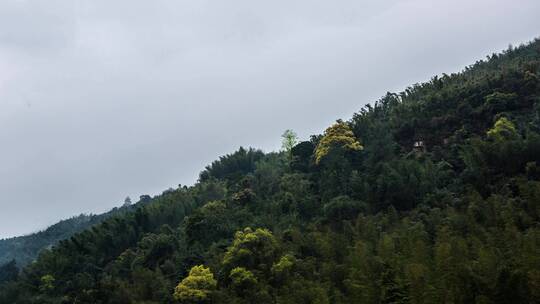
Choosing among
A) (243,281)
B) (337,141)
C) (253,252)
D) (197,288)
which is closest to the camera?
(243,281)

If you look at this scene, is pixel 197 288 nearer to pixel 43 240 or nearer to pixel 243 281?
pixel 243 281

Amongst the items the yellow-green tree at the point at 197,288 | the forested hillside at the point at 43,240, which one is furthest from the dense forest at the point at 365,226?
the forested hillside at the point at 43,240

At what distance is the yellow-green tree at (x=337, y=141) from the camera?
4712cm

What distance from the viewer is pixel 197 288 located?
105 ft

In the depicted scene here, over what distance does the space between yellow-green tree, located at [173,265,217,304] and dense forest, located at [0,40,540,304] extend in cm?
8

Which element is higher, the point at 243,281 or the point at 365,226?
the point at 365,226

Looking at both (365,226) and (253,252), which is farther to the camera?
(253,252)

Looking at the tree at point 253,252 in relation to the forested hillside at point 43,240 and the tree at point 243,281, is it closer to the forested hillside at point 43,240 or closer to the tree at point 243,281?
the tree at point 243,281

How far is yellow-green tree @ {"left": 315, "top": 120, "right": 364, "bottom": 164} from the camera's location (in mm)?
47125

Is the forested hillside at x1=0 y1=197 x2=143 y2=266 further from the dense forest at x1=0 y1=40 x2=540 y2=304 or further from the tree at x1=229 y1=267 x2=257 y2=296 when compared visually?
the tree at x1=229 y1=267 x2=257 y2=296

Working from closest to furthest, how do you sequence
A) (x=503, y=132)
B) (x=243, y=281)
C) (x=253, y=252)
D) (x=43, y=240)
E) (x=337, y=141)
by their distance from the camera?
1. (x=243, y=281)
2. (x=253, y=252)
3. (x=503, y=132)
4. (x=337, y=141)
5. (x=43, y=240)

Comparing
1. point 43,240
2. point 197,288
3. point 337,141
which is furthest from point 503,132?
point 43,240

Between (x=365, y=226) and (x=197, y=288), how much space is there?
10.5 metres

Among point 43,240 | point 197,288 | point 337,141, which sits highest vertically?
point 43,240
